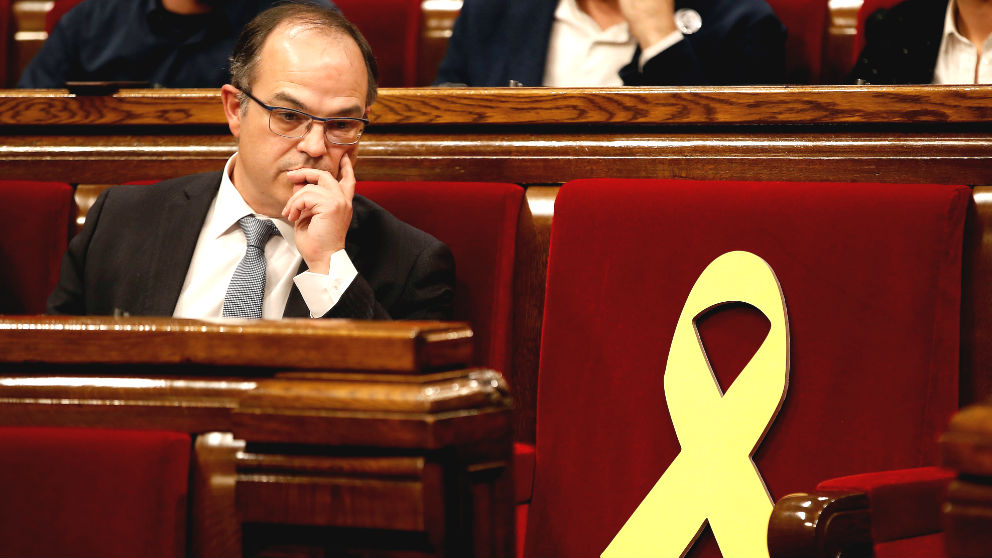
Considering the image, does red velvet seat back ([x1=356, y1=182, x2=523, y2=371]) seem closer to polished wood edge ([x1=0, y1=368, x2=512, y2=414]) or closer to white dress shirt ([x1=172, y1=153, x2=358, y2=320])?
white dress shirt ([x1=172, y1=153, x2=358, y2=320])

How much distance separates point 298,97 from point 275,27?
84 mm

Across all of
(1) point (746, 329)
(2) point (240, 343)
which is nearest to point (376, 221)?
A: (1) point (746, 329)

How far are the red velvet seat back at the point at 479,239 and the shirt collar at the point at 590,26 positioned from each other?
0.44m

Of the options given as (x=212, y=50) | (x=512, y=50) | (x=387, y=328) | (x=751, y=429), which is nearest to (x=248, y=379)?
(x=387, y=328)

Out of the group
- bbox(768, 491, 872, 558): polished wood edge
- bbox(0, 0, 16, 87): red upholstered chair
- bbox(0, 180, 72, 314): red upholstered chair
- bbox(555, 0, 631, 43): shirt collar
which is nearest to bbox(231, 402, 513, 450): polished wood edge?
bbox(768, 491, 872, 558): polished wood edge

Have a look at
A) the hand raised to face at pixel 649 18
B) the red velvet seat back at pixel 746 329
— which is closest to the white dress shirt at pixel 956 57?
the hand raised to face at pixel 649 18

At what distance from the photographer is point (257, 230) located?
0.95m

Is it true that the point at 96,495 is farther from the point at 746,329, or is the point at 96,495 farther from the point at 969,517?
the point at 746,329

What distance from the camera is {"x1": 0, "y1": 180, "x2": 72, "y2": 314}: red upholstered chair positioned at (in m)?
1.04

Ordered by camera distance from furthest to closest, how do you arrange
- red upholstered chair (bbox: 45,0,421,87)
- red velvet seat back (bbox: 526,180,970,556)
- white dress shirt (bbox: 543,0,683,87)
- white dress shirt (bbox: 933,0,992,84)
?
red upholstered chair (bbox: 45,0,421,87) → white dress shirt (bbox: 543,0,683,87) → white dress shirt (bbox: 933,0,992,84) → red velvet seat back (bbox: 526,180,970,556)

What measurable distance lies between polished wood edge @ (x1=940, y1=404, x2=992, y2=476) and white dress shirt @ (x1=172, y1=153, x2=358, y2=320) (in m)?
0.70

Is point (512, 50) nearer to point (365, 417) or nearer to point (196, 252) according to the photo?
point (196, 252)

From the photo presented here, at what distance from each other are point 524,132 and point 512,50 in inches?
13.8

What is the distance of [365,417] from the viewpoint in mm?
334
